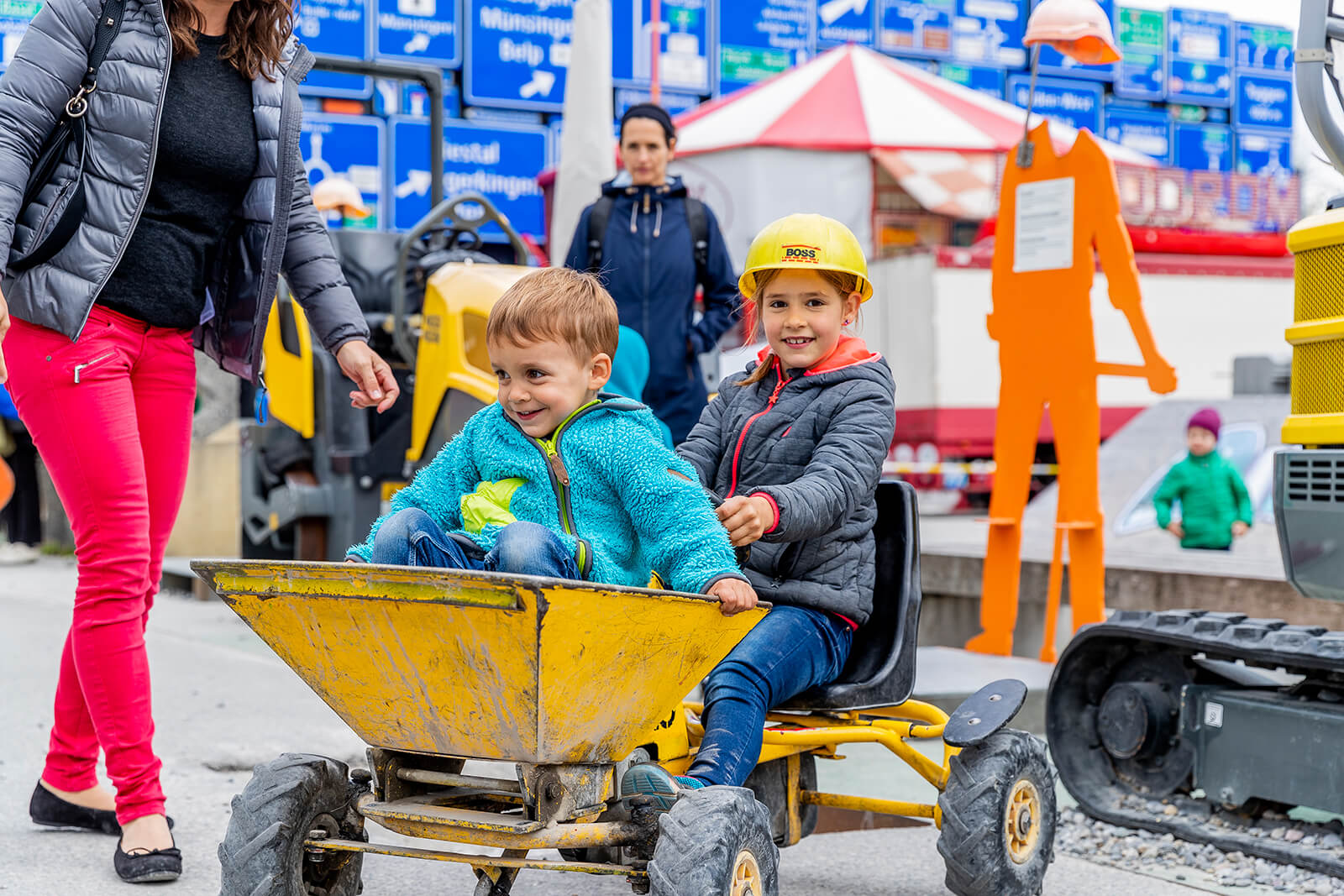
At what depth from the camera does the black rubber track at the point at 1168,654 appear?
3996 mm

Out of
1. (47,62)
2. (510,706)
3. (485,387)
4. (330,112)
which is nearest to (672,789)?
(510,706)

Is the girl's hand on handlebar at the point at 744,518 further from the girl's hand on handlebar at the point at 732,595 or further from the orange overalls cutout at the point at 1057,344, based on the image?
the orange overalls cutout at the point at 1057,344

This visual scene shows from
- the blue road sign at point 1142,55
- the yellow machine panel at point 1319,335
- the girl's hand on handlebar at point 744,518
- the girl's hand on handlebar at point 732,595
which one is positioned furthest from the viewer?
the blue road sign at point 1142,55

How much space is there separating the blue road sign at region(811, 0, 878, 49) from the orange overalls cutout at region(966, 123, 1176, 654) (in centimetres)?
1528

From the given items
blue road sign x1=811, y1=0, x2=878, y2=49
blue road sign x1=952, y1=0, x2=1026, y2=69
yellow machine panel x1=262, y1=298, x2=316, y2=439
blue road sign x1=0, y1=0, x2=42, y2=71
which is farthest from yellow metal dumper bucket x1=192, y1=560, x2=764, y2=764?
blue road sign x1=952, y1=0, x2=1026, y2=69

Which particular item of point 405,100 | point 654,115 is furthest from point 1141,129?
point 654,115

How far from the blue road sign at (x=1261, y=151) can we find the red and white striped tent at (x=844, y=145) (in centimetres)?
888

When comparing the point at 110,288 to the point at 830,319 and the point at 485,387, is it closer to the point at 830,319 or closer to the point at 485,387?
the point at 830,319

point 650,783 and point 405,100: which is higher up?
point 405,100

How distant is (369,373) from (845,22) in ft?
63.4

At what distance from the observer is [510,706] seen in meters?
2.39

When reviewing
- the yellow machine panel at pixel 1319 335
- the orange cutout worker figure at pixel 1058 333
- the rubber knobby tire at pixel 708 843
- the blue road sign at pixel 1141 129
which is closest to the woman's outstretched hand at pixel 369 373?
the rubber knobby tire at pixel 708 843

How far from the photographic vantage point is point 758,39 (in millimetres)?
20703

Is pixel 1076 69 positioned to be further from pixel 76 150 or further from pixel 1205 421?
pixel 76 150
